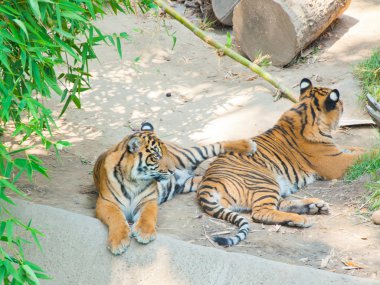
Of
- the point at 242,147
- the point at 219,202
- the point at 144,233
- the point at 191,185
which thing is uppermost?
the point at 144,233

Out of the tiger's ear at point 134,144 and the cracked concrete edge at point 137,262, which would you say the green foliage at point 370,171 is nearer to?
the cracked concrete edge at point 137,262

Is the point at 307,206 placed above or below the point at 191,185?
above

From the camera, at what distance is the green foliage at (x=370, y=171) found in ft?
18.2

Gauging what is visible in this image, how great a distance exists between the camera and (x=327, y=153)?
21.3 ft

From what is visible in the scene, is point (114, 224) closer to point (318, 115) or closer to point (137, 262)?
point (137, 262)

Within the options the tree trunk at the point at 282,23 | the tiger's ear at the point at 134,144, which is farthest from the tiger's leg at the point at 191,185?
the tree trunk at the point at 282,23

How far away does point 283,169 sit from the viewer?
6312mm

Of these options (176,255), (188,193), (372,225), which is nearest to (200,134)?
(188,193)

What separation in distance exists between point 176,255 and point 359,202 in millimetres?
1897

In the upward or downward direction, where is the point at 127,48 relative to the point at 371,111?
downward

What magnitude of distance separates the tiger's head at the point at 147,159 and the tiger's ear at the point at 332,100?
72.1 inches

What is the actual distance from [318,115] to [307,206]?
1.31 meters

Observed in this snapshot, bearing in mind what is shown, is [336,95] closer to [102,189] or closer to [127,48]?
[102,189]

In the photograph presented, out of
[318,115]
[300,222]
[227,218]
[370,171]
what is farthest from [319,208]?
[318,115]
